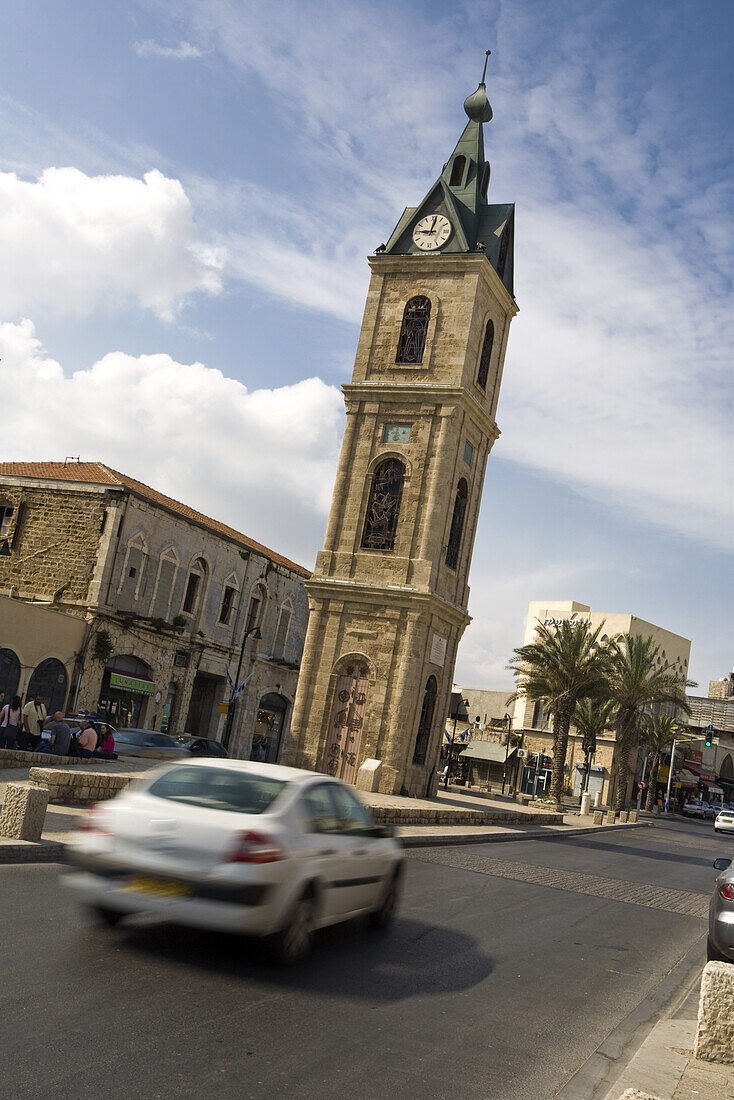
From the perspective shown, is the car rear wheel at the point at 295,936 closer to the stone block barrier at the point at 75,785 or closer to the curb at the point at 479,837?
the stone block barrier at the point at 75,785

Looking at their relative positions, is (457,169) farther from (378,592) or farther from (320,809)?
(320,809)

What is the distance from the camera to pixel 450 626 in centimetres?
3441

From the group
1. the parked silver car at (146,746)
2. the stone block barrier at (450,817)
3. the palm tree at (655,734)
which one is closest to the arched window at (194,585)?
the parked silver car at (146,746)

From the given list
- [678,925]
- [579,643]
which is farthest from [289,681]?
[678,925]

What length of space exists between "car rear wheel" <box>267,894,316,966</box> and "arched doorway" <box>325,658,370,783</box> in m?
24.0

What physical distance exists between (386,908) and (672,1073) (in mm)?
3746

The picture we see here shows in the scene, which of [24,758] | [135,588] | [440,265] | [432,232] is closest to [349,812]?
[24,758]

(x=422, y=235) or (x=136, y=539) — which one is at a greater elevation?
(x=422, y=235)

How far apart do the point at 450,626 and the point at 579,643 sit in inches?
616

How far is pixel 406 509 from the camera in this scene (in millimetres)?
32188

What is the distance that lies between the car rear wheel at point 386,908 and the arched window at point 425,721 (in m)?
22.8

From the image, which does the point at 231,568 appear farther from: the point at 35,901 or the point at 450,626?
the point at 35,901

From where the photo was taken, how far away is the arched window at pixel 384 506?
32.5 m

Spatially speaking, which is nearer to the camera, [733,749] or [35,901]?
[35,901]
